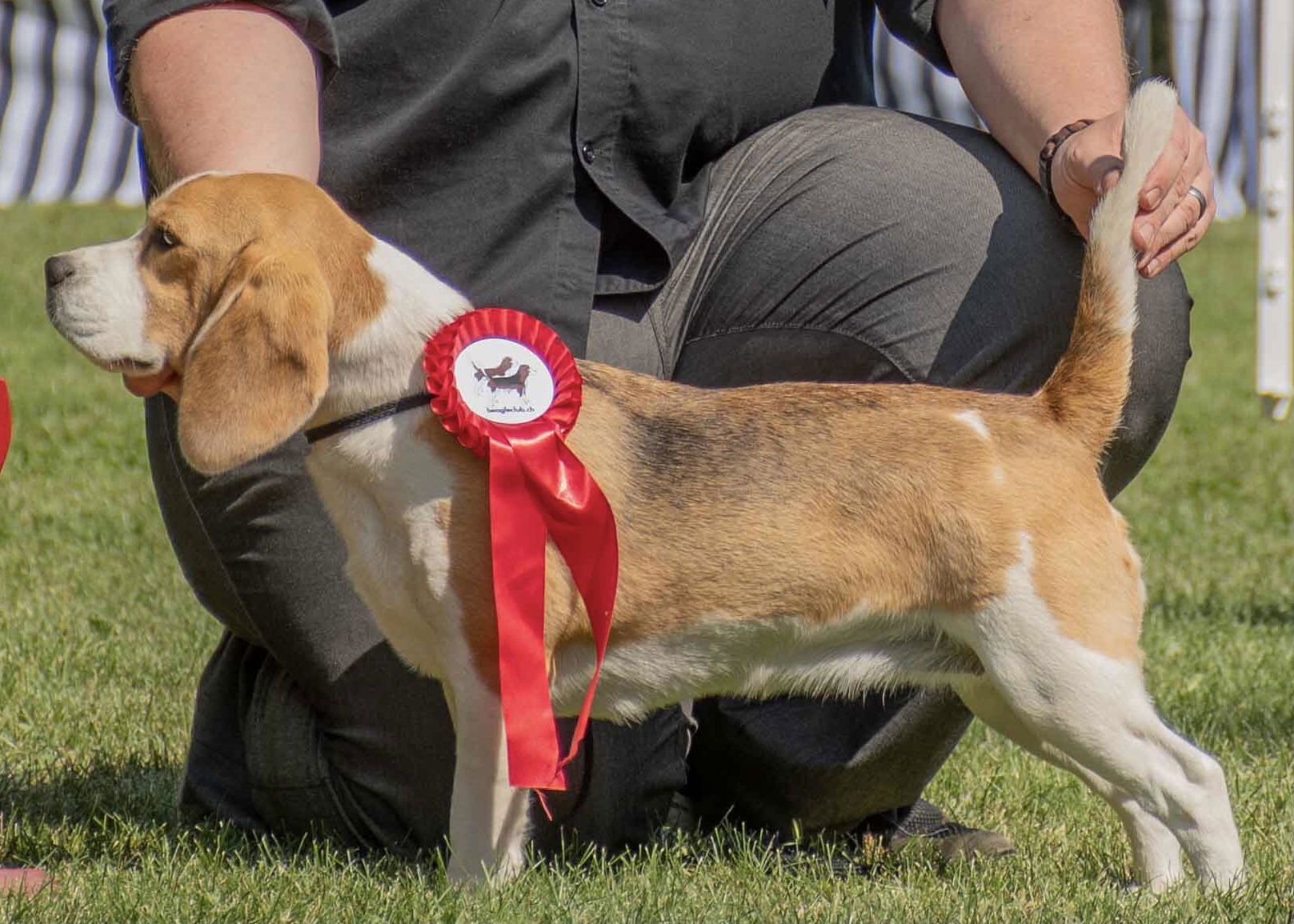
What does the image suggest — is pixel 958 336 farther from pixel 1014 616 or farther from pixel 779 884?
pixel 779 884

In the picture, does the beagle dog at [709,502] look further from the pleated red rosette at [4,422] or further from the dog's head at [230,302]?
the pleated red rosette at [4,422]

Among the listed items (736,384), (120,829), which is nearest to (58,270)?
(120,829)

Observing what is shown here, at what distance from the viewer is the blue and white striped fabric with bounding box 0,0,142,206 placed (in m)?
13.1

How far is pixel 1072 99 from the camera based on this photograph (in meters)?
3.08

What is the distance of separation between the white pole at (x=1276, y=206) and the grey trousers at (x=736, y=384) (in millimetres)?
4284

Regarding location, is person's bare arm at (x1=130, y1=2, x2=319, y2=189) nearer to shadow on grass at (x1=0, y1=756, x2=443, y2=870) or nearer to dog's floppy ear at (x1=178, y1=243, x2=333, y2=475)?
dog's floppy ear at (x1=178, y1=243, x2=333, y2=475)

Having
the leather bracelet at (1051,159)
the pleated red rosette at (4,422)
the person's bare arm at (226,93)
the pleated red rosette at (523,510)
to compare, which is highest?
the leather bracelet at (1051,159)

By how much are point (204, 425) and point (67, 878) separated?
2.75 ft

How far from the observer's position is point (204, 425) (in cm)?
251

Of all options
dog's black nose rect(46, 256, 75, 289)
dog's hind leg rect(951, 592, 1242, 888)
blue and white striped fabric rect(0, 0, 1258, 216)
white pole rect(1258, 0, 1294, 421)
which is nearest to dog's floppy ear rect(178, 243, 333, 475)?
dog's black nose rect(46, 256, 75, 289)

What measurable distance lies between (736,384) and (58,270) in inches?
49.4

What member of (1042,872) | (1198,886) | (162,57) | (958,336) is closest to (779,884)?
(1042,872)

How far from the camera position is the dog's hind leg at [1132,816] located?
2811mm

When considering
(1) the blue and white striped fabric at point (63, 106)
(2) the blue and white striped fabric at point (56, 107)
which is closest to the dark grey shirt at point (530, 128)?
(1) the blue and white striped fabric at point (63, 106)
